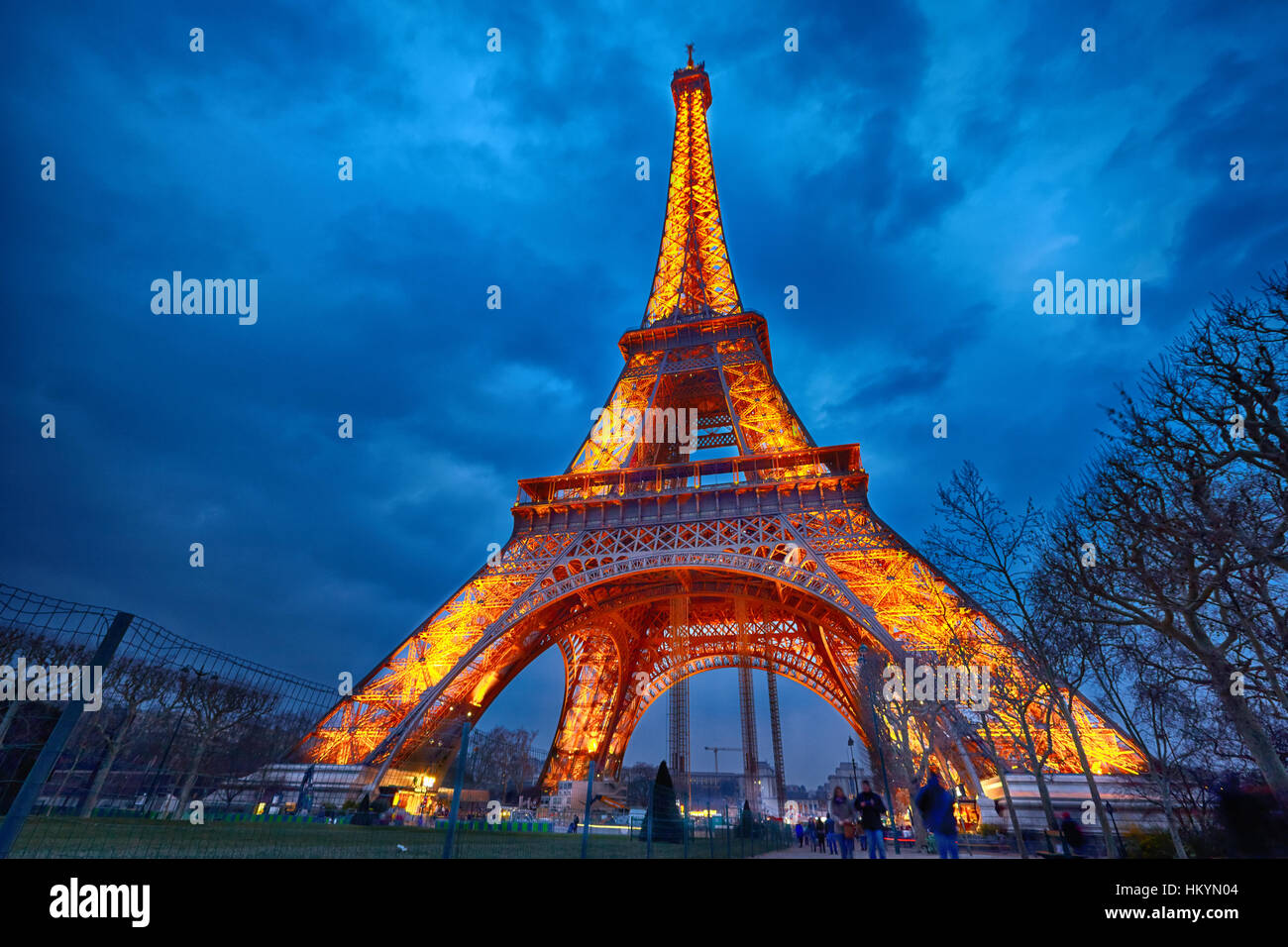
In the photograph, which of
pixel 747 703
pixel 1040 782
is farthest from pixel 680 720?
pixel 1040 782

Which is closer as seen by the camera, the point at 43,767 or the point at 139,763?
the point at 43,767

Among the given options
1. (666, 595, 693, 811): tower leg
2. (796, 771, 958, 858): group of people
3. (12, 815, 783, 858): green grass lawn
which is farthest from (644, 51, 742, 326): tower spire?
(12, 815, 783, 858): green grass lawn

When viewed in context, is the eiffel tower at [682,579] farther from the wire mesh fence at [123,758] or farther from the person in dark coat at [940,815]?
the wire mesh fence at [123,758]

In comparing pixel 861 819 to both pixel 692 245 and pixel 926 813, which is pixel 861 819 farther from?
pixel 692 245
